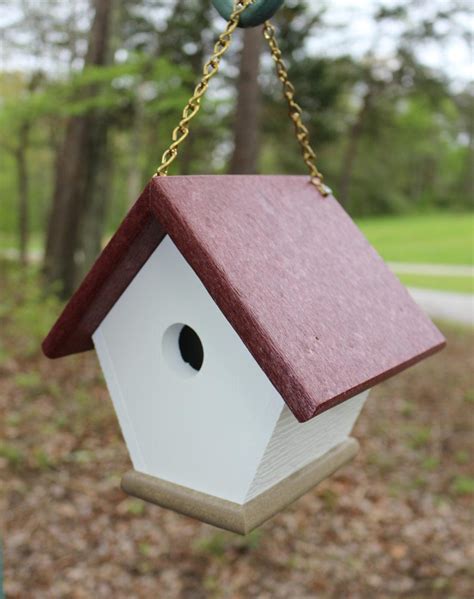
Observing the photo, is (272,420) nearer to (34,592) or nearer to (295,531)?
(34,592)

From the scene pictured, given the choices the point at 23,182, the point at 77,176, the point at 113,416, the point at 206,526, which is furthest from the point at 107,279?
the point at 23,182

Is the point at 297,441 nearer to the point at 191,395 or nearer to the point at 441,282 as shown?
the point at 191,395

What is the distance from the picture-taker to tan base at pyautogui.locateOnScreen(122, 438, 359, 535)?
1379 mm

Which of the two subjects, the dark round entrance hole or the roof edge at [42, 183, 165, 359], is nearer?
the roof edge at [42, 183, 165, 359]

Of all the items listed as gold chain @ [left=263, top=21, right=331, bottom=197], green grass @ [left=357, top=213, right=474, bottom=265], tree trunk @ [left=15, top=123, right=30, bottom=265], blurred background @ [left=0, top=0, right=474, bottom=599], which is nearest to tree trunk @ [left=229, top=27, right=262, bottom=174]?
blurred background @ [left=0, top=0, right=474, bottom=599]

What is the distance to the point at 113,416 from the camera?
549 centimetres

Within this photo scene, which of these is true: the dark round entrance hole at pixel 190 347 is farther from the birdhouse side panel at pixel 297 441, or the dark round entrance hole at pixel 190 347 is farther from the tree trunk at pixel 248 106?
the tree trunk at pixel 248 106

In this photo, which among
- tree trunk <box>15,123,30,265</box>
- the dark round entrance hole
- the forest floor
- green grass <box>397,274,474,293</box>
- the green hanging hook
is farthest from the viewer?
green grass <box>397,274,474,293</box>

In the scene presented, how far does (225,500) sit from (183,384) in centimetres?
28

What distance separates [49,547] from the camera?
13.4 feet

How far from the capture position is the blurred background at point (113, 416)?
4.08 metres

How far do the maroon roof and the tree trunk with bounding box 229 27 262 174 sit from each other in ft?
14.5

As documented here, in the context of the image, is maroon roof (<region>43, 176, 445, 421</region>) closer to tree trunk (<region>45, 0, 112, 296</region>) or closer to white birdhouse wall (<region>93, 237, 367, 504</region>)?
white birdhouse wall (<region>93, 237, 367, 504</region>)

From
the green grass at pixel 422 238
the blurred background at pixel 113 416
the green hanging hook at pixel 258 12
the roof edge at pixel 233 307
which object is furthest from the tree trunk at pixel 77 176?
the green grass at pixel 422 238
